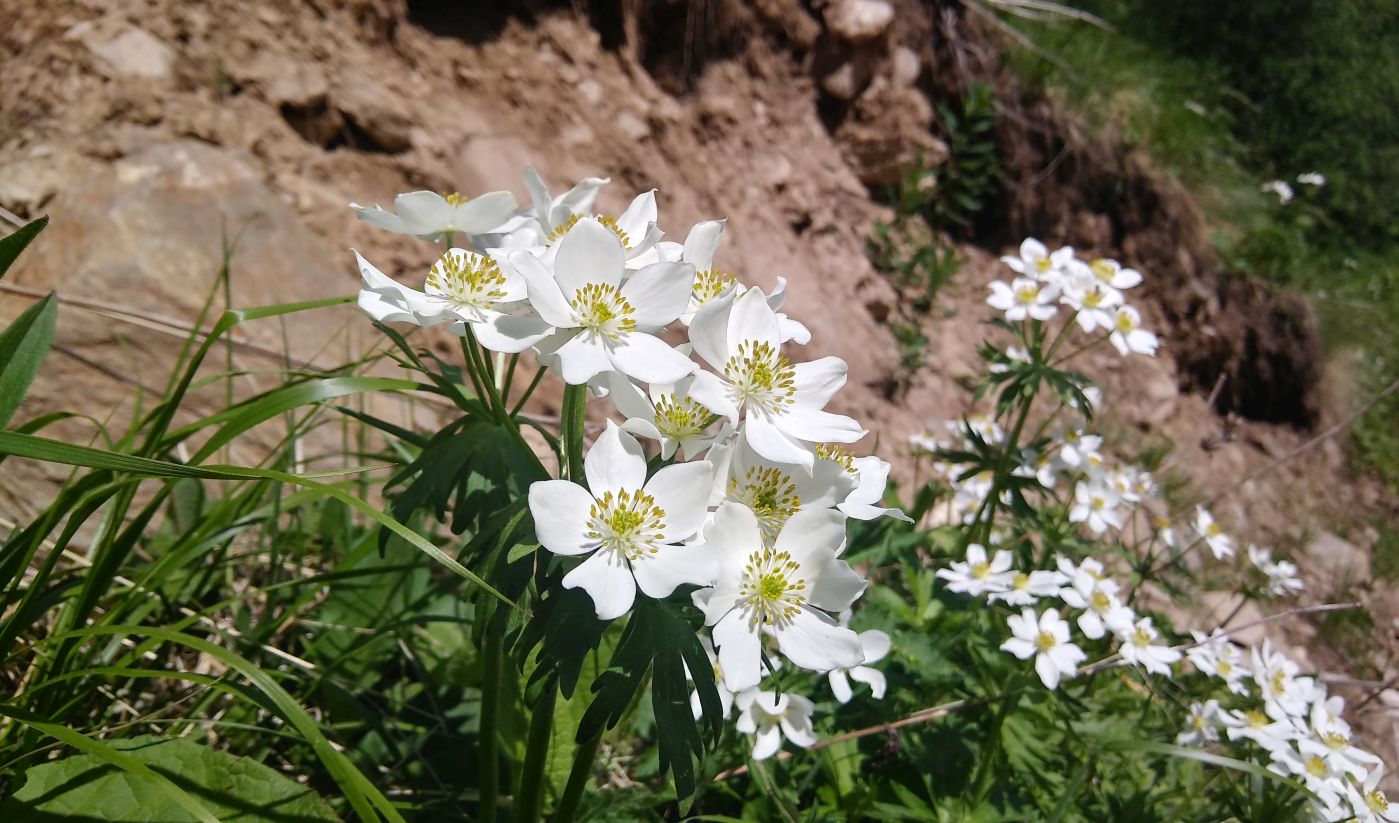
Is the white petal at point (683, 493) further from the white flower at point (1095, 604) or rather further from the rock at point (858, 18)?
the rock at point (858, 18)

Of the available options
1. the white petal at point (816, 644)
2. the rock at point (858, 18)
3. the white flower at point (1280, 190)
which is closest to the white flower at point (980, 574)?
the white petal at point (816, 644)

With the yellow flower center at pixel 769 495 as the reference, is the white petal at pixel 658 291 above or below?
above

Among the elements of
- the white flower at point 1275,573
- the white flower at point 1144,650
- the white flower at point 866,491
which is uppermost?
the white flower at point 866,491

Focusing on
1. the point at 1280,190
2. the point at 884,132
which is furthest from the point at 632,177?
the point at 1280,190

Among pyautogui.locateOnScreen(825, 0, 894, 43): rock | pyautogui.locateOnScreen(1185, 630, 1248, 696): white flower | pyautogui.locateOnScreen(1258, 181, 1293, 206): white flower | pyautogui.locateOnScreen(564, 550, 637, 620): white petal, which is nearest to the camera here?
pyautogui.locateOnScreen(564, 550, 637, 620): white petal

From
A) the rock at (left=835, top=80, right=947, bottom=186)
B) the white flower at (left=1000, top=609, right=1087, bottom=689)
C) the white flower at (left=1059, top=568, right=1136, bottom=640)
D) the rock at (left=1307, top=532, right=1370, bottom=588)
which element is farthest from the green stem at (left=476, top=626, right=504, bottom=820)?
the rock at (left=1307, top=532, right=1370, bottom=588)

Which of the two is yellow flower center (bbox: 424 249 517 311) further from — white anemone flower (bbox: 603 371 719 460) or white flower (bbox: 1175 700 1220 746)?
white flower (bbox: 1175 700 1220 746)
